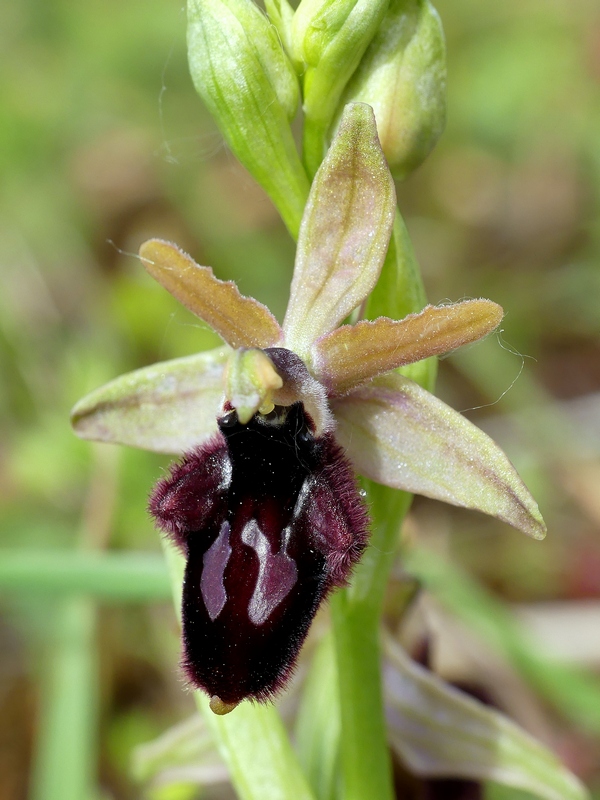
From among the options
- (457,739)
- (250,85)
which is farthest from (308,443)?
(457,739)

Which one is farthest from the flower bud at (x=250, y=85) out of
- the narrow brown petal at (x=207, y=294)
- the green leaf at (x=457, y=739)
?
the green leaf at (x=457, y=739)

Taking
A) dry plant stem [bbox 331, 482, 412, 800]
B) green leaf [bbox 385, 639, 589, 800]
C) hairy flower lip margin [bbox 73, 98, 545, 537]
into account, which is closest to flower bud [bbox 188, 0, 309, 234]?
hairy flower lip margin [bbox 73, 98, 545, 537]

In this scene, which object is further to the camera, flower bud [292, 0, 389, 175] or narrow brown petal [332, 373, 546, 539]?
flower bud [292, 0, 389, 175]

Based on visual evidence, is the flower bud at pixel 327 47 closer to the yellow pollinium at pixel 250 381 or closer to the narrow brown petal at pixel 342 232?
the narrow brown petal at pixel 342 232

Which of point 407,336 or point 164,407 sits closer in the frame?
point 407,336

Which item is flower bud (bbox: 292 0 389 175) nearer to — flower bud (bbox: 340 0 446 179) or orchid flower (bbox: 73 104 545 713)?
flower bud (bbox: 340 0 446 179)

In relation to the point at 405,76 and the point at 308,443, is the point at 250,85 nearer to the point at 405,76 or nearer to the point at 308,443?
the point at 405,76

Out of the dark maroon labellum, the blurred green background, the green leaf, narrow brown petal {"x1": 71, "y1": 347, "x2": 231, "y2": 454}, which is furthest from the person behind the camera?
the blurred green background
